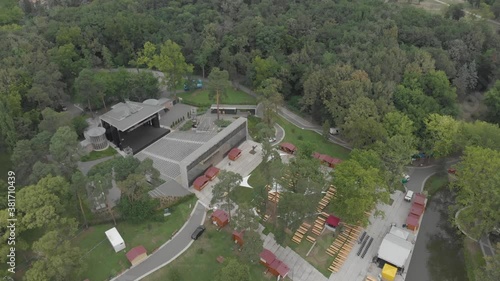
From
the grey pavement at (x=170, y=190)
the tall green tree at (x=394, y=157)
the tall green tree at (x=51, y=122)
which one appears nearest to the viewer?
the tall green tree at (x=394, y=157)

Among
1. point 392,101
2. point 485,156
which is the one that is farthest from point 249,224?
point 392,101

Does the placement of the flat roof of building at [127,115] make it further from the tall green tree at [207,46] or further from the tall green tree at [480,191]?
the tall green tree at [480,191]

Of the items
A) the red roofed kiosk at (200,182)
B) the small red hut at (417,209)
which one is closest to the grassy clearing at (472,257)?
the small red hut at (417,209)

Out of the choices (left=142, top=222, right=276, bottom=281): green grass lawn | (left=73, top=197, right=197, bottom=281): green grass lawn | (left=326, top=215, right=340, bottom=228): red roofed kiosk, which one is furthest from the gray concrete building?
(left=326, top=215, right=340, bottom=228): red roofed kiosk

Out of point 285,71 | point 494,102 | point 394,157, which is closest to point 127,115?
point 285,71

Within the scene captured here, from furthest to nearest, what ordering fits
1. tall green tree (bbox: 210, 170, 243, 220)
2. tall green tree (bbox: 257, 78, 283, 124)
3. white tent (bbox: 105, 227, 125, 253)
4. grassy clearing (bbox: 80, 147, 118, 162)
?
1. tall green tree (bbox: 257, 78, 283, 124)
2. grassy clearing (bbox: 80, 147, 118, 162)
3. white tent (bbox: 105, 227, 125, 253)
4. tall green tree (bbox: 210, 170, 243, 220)

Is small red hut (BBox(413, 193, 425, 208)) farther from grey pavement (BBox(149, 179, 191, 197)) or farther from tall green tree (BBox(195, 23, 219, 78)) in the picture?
tall green tree (BBox(195, 23, 219, 78))
